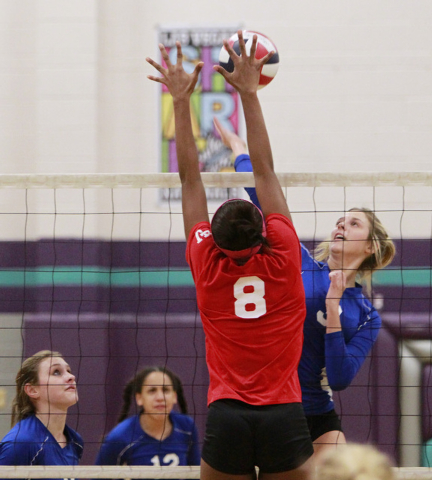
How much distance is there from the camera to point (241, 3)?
6.13 m

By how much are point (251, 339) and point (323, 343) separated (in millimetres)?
921

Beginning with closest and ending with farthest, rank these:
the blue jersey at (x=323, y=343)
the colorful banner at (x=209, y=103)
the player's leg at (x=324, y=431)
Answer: the blue jersey at (x=323, y=343) → the player's leg at (x=324, y=431) → the colorful banner at (x=209, y=103)

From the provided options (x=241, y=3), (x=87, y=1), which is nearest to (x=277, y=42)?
(x=241, y=3)

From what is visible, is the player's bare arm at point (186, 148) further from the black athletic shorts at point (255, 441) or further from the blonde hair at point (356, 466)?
the blonde hair at point (356, 466)

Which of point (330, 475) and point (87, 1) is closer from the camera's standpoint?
point (330, 475)

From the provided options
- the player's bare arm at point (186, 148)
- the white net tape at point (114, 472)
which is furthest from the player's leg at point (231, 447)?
the white net tape at point (114, 472)

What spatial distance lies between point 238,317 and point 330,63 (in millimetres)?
4313

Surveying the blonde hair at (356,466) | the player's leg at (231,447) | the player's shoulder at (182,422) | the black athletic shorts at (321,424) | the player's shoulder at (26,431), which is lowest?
the player's shoulder at (182,422)

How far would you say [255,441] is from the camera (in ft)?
7.43

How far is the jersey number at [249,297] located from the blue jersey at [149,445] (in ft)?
7.70

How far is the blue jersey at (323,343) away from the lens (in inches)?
120

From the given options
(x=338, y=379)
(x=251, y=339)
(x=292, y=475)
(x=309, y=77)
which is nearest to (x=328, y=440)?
(x=338, y=379)

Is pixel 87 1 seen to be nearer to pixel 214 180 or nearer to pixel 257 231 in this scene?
pixel 214 180

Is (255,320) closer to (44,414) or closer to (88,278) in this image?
(44,414)
